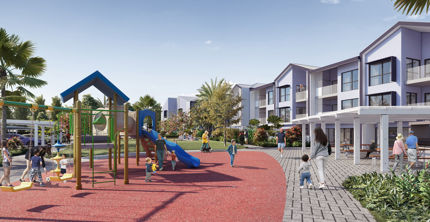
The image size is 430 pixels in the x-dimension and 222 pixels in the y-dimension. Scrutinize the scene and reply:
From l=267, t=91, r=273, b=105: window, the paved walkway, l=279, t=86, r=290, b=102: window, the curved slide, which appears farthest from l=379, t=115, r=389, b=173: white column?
l=267, t=91, r=273, b=105: window

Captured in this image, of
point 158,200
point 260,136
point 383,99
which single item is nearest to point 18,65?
point 158,200

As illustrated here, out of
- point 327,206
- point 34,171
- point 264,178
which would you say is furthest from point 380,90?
point 34,171

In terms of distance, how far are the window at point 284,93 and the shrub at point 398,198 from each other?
31.9m

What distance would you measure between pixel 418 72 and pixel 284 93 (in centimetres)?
1771

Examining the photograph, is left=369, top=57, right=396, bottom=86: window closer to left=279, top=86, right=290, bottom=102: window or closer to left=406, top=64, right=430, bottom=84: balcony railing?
left=406, top=64, right=430, bottom=84: balcony railing

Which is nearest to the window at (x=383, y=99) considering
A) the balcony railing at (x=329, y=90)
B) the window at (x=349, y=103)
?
the window at (x=349, y=103)

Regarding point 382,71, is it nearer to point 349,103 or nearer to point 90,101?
point 349,103

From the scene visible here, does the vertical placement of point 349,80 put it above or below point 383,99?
above

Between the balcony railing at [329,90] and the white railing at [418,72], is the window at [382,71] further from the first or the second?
the balcony railing at [329,90]

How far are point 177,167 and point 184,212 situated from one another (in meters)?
7.57

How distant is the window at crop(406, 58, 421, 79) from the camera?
77.9 feet

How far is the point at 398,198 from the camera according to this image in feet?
21.1

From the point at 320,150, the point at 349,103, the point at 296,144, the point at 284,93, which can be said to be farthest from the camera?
the point at 284,93

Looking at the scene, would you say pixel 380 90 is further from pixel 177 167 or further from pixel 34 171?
pixel 34 171
